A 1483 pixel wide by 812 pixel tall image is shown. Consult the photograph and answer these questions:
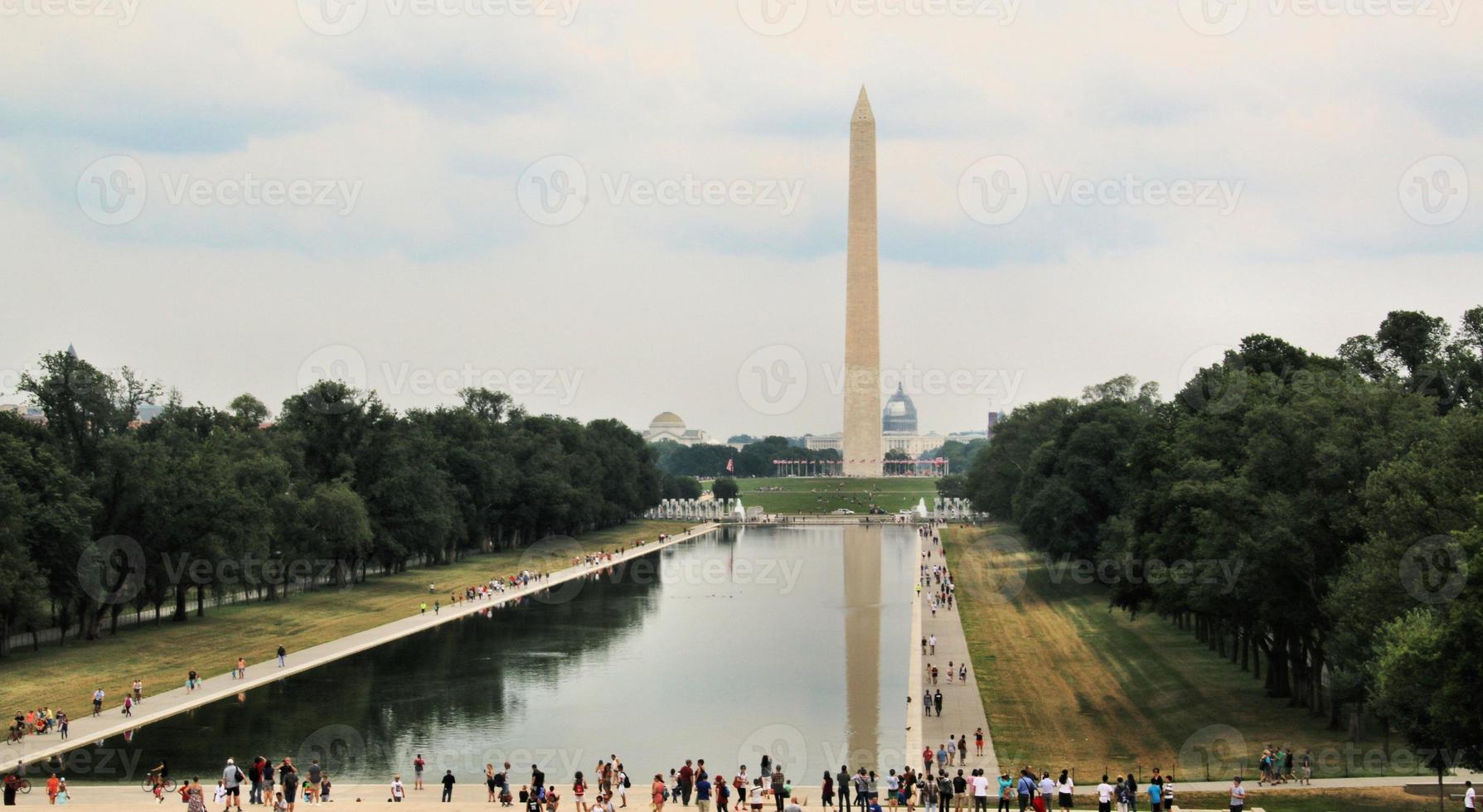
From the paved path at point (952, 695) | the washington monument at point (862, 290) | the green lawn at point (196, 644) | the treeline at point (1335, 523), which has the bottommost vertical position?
the paved path at point (952, 695)

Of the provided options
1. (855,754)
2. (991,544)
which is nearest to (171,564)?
(855,754)

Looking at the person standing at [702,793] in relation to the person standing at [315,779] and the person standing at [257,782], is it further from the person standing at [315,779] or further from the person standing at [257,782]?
the person standing at [257,782]

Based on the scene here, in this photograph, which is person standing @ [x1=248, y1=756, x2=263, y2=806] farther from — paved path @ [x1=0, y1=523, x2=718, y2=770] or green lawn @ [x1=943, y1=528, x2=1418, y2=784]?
green lawn @ [x1=943, y1=528, x2=1418, y2=784]

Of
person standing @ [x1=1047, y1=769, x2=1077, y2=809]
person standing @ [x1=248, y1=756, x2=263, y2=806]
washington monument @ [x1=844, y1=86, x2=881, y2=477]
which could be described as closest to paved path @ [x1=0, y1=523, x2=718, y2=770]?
person standing @ [x1=248, y1=756, x2=263, y2=806]

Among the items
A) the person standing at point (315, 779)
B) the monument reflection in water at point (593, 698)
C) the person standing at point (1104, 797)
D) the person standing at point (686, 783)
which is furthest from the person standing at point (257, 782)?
the person standing at point (1104, 797)

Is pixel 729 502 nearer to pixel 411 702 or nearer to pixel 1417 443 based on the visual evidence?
pixel 411 702

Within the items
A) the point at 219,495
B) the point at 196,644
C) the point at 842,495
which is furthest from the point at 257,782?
the point at 842,495
